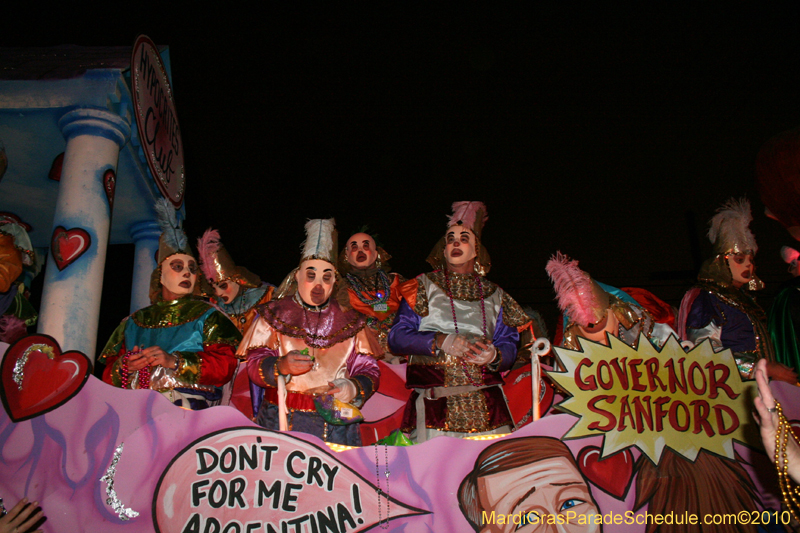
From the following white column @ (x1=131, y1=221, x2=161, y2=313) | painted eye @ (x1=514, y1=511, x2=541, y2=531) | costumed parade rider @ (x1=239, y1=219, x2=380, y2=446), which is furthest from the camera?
white column @ (x1=131, y1=221, x2=161, y2=313)

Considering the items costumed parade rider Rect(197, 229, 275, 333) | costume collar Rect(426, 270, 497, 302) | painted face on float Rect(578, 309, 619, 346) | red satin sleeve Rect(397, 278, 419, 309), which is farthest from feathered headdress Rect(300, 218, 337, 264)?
painted face on float Rect(578, 309, 619, 346)

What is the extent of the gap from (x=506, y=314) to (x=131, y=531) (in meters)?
2.44

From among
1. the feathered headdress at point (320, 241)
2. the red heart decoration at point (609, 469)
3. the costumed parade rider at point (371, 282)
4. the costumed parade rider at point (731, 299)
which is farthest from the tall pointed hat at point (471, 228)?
the costumed parade rider at point (731, 299)

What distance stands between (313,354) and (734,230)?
12.1ft

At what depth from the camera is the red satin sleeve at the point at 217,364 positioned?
11.4 feet

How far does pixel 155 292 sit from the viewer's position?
4074mm

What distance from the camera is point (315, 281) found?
3.70 m

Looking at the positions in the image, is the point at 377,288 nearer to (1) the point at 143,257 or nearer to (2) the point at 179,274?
(2) the point at 179,274

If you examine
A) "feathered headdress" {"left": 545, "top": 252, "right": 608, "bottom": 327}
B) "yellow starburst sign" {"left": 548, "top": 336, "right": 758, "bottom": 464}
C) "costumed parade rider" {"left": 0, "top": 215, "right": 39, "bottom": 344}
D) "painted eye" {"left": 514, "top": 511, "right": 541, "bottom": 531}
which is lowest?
"painted eye" {"left": 514, "top": 511, "right": 541, "bottom": 531}

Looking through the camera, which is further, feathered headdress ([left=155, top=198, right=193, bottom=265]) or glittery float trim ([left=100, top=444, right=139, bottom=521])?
feathered headdress ([left=155, top=198, right=193, bottom=265])

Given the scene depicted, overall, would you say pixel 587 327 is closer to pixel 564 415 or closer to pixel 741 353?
pixel 564 415

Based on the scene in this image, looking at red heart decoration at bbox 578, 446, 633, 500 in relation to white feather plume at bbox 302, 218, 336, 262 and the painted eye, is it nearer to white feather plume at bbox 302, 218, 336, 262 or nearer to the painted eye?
the painted eye

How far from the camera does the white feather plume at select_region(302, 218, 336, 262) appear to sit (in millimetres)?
3740

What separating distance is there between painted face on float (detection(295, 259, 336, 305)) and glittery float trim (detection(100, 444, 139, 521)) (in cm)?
144
